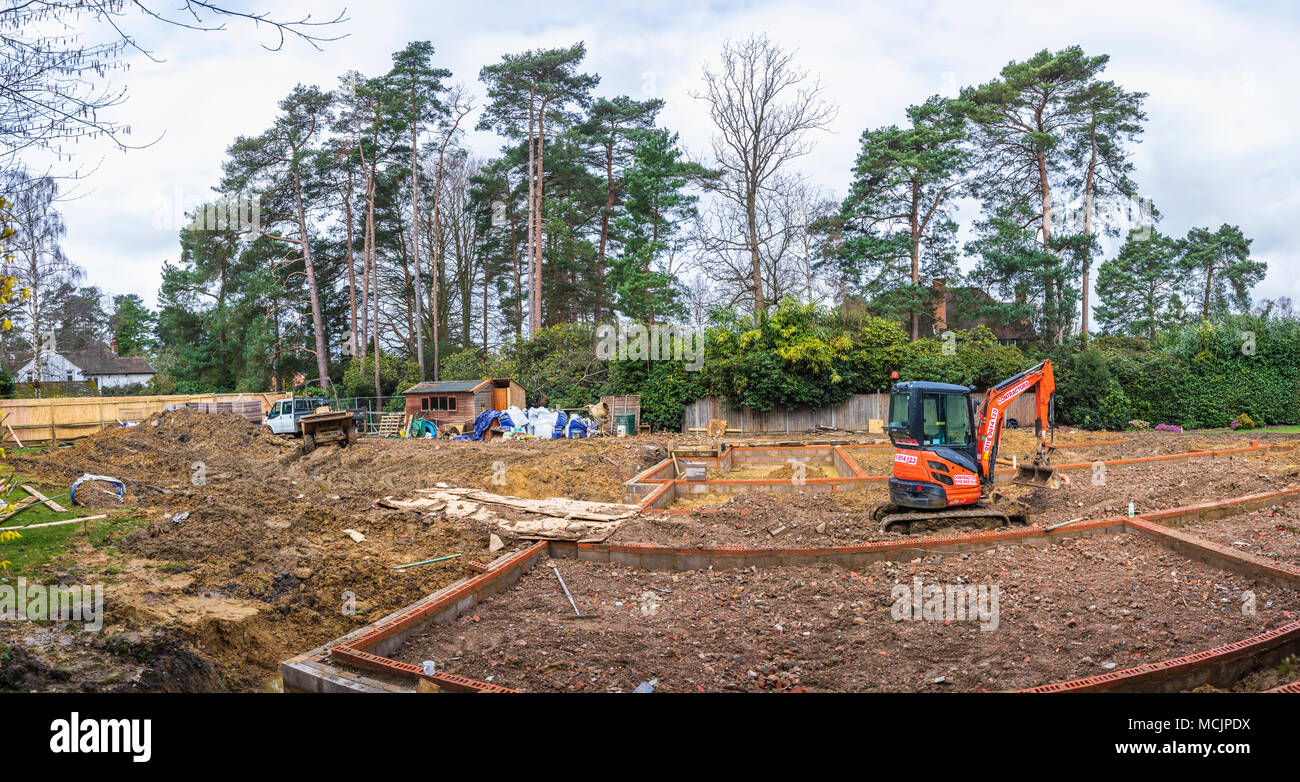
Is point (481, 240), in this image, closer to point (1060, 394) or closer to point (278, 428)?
point (278, 428)

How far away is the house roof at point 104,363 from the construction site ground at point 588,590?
44.5 metres

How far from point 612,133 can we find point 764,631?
28.7 meters

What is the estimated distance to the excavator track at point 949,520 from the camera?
8602 millimetres

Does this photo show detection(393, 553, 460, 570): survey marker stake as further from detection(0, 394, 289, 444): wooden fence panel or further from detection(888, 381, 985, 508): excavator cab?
detection(0, 394, 289, 444): wooden fence panel

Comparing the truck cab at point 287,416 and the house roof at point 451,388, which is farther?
the house roof at point 451,388

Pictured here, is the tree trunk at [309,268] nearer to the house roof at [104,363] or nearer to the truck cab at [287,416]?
the truck cab at [287,416]

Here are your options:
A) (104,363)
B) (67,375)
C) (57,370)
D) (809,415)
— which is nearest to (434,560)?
(809,415)

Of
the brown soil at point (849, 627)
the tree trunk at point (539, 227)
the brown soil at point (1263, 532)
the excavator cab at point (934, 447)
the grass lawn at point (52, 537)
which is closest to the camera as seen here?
the brown soil at point (849, 627)

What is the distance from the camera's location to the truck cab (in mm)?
22672

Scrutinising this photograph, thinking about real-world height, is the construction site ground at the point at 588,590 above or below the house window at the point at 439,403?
below

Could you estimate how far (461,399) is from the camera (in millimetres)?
23906

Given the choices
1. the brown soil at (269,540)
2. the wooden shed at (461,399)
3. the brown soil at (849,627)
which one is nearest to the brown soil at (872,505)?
the brown soil at (849,627)
